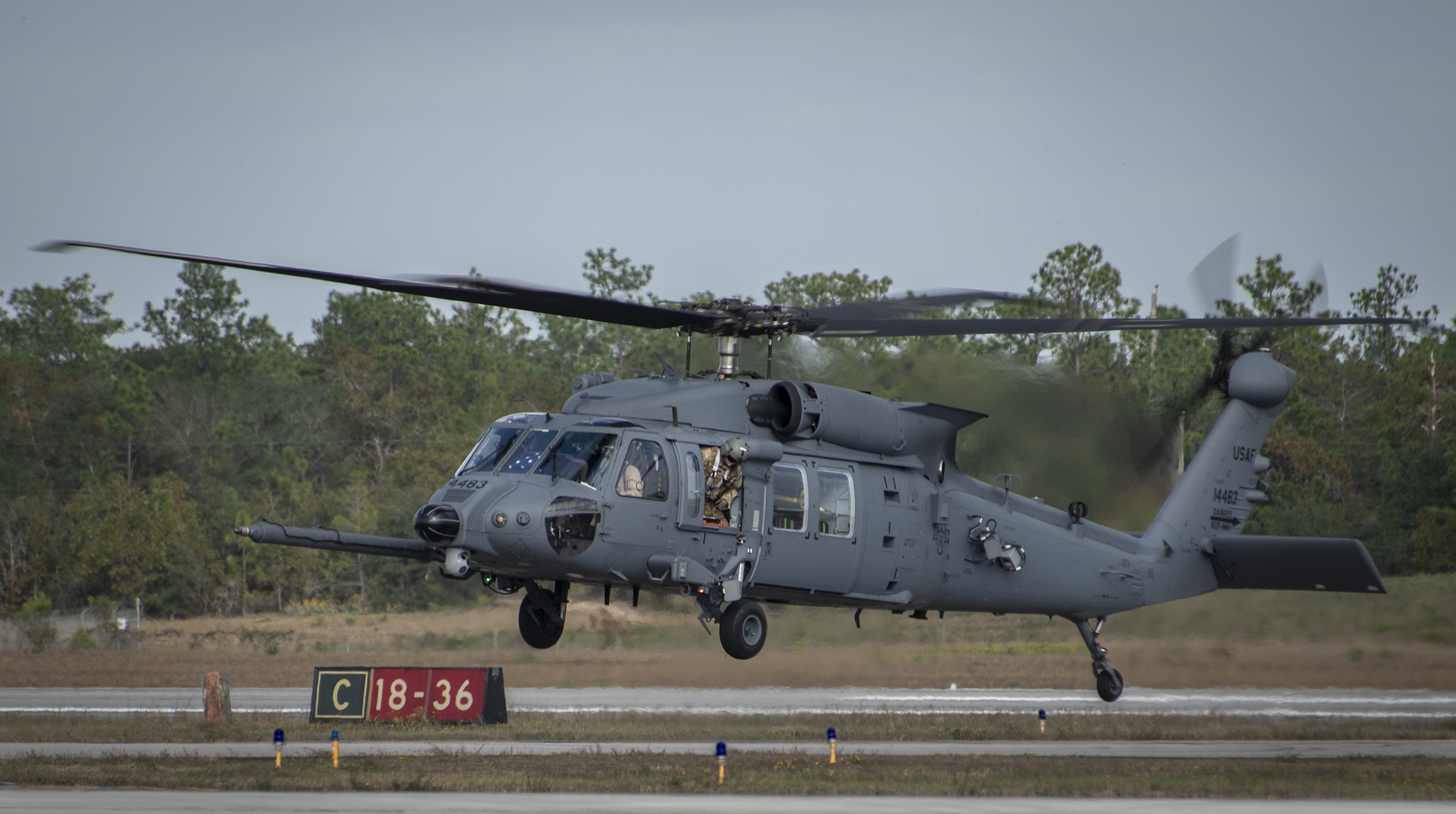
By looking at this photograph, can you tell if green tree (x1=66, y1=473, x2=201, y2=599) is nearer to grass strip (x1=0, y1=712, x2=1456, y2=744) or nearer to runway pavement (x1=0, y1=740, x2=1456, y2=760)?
grass strip (x1=0, y1=712, x2=1456, y2=744)

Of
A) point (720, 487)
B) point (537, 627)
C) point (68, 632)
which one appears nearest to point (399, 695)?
point (537, 627)

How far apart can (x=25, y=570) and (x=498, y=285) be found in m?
46.5

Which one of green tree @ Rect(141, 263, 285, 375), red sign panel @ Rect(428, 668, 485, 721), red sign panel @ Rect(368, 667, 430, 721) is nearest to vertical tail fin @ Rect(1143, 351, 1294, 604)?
red sign panel @ Rect(428, 668, 485, 721)

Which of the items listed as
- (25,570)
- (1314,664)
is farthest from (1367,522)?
(25,570)

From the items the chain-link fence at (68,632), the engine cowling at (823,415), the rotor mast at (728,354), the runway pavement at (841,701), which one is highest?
the rotor mast at (728,354)

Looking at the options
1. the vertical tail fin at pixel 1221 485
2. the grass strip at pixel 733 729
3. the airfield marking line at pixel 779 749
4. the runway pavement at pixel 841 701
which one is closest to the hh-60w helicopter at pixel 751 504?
the vertical tail fin at pixel 1221 485

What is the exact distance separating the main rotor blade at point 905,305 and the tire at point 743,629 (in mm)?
3583

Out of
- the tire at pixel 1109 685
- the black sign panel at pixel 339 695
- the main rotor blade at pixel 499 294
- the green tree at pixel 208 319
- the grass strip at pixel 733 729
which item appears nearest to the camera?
the main rotor blade at pixel 499 294

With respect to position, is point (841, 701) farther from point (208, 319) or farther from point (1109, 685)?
point (208, 319)

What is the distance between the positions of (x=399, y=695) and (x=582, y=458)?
39.4ft

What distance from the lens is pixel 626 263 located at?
76.2 metres

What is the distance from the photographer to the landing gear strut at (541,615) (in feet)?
55.0

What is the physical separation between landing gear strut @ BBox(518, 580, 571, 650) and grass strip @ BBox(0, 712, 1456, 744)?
24.5 feet

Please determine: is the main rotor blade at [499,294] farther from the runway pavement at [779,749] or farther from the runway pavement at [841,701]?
the runway pavement at [841,701]
